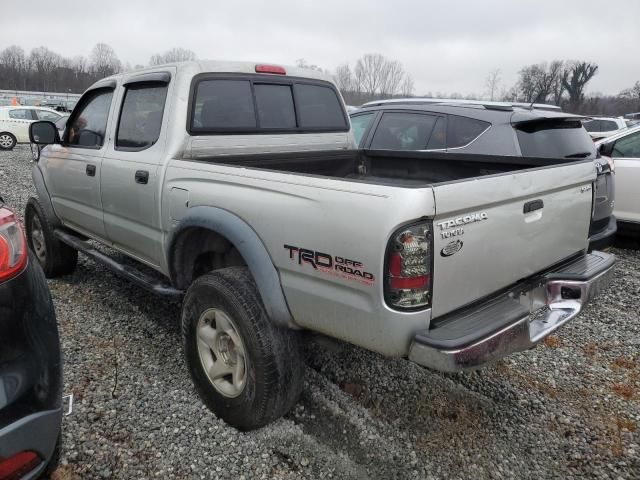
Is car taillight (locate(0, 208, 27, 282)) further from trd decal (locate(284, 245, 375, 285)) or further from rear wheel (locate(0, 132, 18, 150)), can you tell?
rear wheel (locate(0, 132, 18, 150))


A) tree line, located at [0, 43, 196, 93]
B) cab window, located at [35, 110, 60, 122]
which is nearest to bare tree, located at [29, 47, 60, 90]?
tree line, located at [0, 43, 196, 93]

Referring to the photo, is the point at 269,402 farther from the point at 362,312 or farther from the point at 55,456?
the point at 55,456

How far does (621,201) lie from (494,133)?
2317 mm

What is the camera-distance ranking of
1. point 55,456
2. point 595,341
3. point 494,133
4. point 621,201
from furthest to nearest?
point 621,201, point 494,133, point 595,341, point 55,456

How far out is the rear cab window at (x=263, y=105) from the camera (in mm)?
3334

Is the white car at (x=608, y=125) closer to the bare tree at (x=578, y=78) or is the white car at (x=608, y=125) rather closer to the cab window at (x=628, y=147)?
the cab window at (x=628, y=147)

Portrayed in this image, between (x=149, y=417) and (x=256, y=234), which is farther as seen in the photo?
(x=149, y=417)

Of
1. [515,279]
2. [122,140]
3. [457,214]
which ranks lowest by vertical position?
[515,279]

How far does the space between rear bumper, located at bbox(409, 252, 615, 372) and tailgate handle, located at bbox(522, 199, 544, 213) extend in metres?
0.40

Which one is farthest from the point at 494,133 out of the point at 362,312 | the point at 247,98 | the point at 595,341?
the point at 362,312

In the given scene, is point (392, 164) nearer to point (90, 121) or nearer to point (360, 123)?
point (90, 121)

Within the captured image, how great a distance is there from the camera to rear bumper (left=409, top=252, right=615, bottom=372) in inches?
76.7

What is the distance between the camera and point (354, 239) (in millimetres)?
1978

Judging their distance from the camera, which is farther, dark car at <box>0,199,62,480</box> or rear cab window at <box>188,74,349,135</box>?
rear cab window at <box>188,74,349,135</box>
